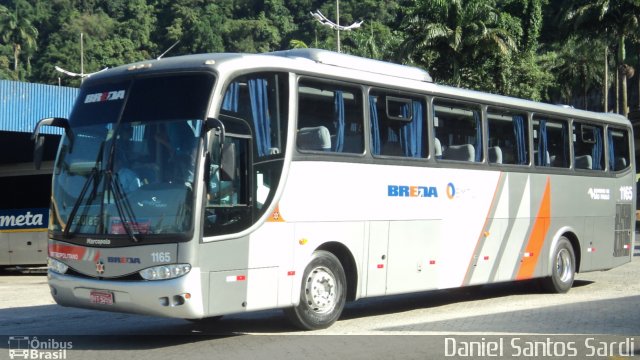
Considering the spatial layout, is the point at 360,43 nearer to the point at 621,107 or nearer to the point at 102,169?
the point at 621,107

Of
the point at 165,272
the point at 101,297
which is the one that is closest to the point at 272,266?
the point at 165,272

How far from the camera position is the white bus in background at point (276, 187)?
9.98 metres

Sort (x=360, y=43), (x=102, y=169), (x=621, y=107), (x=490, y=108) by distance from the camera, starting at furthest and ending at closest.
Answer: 1. (x=360, y=43)
2. (x=621, y=107)
3. (x=490, y=108)
4. (x=102, y=169)

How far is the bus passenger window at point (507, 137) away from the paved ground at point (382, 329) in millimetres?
2382

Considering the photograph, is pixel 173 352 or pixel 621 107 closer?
pixel 173 352

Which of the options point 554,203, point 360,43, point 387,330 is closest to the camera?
point 387,330

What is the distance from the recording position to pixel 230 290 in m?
10.2

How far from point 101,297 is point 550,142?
9.20 meters

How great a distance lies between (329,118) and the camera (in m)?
11.9

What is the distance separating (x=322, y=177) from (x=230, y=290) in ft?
6.88

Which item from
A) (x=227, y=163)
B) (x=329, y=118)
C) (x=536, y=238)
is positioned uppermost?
(x=329, y=118)

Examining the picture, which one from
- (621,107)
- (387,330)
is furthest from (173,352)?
(621,107)

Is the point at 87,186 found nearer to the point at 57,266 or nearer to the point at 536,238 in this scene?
the point at 57,266

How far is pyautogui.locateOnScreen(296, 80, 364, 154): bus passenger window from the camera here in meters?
11.4
